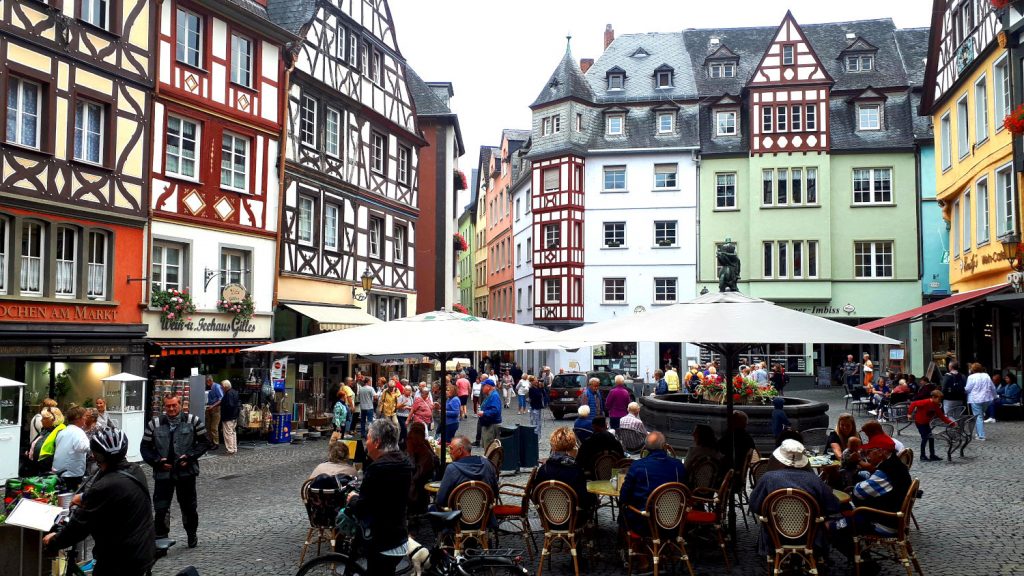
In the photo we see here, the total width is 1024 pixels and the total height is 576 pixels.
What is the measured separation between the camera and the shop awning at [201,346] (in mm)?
19312

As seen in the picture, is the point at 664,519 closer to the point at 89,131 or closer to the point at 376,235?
the point at 89,131

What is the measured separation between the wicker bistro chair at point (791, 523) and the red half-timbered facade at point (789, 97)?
3416 cm

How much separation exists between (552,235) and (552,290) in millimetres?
2771

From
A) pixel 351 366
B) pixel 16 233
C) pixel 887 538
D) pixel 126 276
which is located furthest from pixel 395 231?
pixel 887 538

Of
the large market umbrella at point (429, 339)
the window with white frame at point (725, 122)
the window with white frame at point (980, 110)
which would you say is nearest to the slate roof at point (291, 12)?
the large market umbrella at point (429, 339)

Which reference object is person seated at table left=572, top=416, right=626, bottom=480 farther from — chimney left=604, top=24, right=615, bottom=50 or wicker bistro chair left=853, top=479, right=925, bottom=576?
chimney left=604, top=24, right=615, bottom=50

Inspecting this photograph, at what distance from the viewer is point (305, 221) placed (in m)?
24.8

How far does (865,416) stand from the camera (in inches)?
973

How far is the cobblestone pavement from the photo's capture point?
28.1ft

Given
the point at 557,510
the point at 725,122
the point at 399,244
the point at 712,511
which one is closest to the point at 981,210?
the point at 725,122

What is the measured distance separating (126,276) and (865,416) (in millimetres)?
20142

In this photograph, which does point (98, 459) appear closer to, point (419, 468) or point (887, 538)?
point (419, 468)

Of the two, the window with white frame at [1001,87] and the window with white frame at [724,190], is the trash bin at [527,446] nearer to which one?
the window with white frame at [1001,87]

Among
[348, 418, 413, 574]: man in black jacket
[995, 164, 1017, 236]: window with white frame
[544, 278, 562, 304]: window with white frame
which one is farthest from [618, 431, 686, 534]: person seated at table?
[544, 278, 562, 304]: window with white frame
